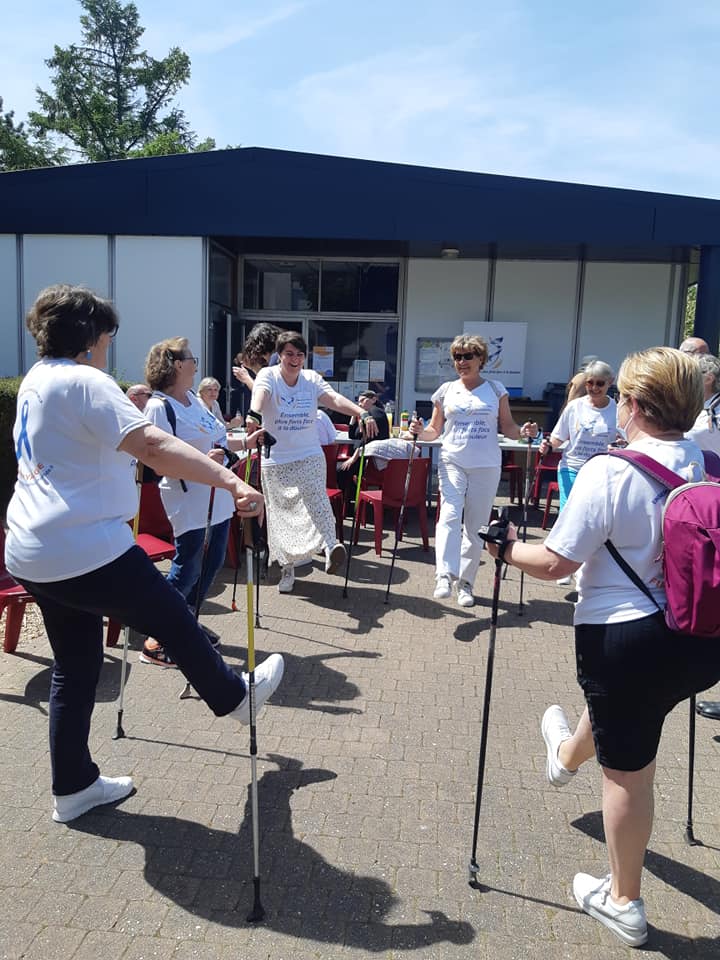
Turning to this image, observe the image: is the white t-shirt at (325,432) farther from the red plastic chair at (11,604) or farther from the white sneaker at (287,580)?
the red plastic chair at (11,604)

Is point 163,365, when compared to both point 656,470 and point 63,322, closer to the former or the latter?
point 63,322

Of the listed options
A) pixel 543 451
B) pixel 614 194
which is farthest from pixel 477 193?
pixel 543 451

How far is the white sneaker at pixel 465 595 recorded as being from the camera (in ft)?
19.2

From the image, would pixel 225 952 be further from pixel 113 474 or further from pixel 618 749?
pixel 113 474

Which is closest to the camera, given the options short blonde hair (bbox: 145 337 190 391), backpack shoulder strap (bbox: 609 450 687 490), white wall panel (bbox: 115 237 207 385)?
backpack shoulder strap (bbox: 609 450 687 490)

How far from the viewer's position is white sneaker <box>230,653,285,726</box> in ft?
9.79

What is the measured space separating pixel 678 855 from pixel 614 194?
36.7 ft

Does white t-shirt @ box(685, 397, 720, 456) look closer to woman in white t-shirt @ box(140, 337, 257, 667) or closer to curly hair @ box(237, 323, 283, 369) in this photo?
woman in white t-shirt @ box(140, 337, 257, 667)

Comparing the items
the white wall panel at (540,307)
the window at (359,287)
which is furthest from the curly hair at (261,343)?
the white wall panel at (540,307)

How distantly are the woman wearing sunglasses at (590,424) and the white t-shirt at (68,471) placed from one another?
434cm

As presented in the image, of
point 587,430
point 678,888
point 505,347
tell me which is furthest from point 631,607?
point 505,347

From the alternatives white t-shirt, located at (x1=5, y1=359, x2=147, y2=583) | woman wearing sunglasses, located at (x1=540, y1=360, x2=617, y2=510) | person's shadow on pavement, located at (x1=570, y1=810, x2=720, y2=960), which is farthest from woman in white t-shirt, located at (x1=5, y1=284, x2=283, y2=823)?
woman wearing sunglasses, located at (x1=540, y1=360, x2=617, y2=510)

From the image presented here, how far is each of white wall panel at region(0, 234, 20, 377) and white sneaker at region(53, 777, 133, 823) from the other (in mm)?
11895

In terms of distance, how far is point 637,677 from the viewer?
2.21 m
